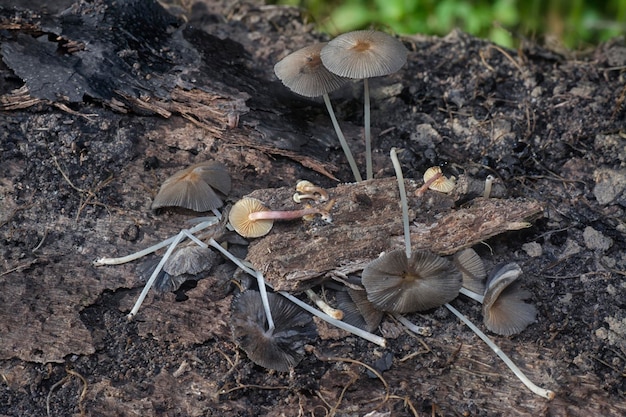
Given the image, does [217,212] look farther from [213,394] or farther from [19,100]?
[19,100]

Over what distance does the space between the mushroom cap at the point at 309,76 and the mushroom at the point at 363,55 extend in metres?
0.15

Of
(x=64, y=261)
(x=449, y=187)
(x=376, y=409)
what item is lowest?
(x=376, y=409)

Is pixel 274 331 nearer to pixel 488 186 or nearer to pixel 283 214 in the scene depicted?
pixel 283 214

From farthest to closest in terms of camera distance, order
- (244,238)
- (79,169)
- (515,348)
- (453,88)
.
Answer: (453,88) < (79,169) < (244,238) < (515,348)

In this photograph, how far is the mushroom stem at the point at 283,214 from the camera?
11.0 feet

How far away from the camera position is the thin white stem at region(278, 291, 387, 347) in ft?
10.5

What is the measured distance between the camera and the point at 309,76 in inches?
146

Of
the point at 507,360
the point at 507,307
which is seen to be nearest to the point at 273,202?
the point at 507,307

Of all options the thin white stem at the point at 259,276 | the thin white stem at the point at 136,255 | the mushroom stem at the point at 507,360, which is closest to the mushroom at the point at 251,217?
the thin white stem at the point at 259,276

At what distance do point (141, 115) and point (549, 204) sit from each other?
107 inches

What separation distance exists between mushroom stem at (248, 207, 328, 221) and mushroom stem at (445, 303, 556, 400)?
2.98 feet

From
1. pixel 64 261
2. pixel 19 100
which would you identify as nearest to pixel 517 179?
pixel 64 261

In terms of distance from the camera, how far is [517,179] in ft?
13.0

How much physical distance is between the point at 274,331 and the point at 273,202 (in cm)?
76
